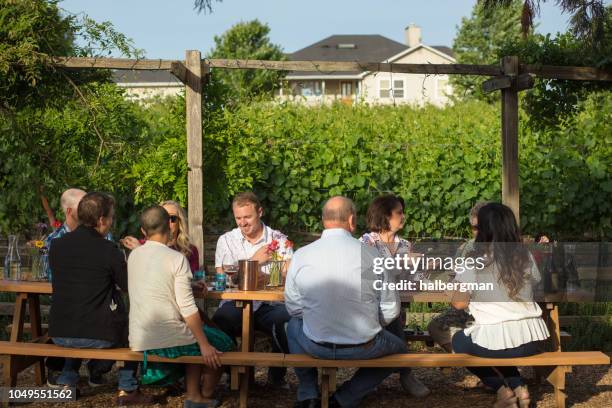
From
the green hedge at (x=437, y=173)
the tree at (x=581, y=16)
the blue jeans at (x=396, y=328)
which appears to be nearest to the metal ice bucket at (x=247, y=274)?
the blue jeans at (x=396, y=328)

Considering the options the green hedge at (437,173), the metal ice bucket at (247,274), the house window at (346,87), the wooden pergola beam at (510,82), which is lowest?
the metal ice bucket at (247,274)

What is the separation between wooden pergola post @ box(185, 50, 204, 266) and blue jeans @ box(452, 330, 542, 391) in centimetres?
229

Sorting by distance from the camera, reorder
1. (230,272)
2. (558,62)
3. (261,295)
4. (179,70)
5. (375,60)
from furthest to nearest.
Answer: (375,60) → (558,62) → (179,70) → (230,272) → (261,295)

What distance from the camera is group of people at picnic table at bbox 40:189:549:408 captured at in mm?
4500

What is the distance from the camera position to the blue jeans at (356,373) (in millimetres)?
4602

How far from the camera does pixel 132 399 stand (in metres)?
4.98

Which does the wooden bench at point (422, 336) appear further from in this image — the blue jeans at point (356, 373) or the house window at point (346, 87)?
the house window at point (346, 87)

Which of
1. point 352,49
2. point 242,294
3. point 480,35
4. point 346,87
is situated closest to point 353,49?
point 352,49

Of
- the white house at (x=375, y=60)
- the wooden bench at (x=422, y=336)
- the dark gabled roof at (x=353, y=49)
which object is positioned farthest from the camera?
the dark gabled roof at (x=353, y=49)

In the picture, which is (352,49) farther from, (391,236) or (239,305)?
(239,305)

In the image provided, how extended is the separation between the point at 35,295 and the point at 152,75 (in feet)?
132

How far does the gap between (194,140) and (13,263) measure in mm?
1655

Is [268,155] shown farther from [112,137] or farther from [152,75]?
[152,75]

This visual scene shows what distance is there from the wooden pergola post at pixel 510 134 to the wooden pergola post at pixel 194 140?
2325mm
